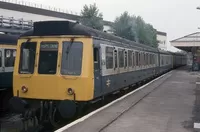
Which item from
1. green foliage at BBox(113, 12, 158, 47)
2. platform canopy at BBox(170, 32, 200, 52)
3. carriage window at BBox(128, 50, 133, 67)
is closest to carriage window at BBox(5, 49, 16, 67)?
carriage window at BBox(128, 50, 133, 67)

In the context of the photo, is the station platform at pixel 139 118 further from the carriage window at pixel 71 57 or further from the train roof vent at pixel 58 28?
the train roof vent at pixel 58 28

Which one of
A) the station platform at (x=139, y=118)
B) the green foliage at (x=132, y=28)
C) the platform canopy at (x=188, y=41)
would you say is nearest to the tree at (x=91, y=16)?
the green foliage at (x=132, y=28)

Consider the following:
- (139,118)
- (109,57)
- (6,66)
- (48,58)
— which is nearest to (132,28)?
(6,66)

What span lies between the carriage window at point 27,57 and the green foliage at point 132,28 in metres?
49.9

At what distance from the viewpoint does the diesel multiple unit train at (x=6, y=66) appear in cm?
1415

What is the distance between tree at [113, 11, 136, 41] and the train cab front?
5137cm

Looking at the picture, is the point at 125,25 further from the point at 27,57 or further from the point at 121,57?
the point at 27,57

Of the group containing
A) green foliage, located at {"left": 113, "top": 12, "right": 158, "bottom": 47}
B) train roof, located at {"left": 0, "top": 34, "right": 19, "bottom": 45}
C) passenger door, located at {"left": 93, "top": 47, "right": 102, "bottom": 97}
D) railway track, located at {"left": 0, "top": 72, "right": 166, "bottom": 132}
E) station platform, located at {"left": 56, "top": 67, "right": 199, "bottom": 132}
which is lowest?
railway track, located at {"left": 0, "top": 72, "right": 166, "bottom": 132}

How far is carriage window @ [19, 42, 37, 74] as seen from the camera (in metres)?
11.0

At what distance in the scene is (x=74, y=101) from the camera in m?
10.3

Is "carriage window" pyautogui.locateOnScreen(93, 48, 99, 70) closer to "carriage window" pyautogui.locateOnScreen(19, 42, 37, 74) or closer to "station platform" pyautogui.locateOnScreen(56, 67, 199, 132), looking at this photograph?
"station platform" pyautogui.locateOnScreen(56, 67, 199, 132)

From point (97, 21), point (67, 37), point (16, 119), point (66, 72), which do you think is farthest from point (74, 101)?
point (97, 21)

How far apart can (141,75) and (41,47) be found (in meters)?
11.5

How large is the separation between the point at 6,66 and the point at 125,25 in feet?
170
